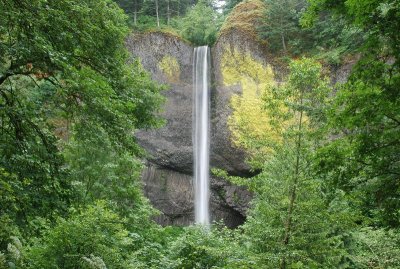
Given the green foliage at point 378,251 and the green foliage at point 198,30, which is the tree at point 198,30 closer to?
the green foliage at point 198,30

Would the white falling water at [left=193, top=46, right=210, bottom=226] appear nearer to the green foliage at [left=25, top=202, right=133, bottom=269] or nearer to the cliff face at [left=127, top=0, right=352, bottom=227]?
the cliff face at [left=127, top=0, right=352, bottom=227]

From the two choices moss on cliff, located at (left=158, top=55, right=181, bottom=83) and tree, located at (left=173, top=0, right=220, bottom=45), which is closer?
moss on cliff, located at (left=158, top=55, right=181, bottom=83)

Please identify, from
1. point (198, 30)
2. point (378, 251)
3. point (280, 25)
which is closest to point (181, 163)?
point (198, 30)

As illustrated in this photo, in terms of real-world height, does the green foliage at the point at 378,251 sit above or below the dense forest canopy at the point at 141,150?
below

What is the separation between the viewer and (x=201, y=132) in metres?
28.0

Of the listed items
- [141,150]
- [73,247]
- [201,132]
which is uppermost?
[201,132]

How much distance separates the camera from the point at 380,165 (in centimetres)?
579

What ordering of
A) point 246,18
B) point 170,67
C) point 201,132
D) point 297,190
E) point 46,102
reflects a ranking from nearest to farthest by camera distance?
point 46,102, point 297,190, point 201,132, point 170,67, point 246,18

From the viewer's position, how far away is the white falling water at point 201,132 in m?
27.0

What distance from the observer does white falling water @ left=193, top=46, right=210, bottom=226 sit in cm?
2700

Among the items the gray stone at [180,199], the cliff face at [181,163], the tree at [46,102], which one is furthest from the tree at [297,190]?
the gray stone at [180,199]

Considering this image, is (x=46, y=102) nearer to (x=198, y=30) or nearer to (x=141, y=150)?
(x=141, y=150)

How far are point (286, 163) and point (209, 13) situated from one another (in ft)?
89.1

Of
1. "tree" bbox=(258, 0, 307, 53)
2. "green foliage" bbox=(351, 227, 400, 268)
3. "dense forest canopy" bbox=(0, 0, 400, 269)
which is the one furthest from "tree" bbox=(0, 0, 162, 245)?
"tree" bbox=(258, 0, 307, 53)
